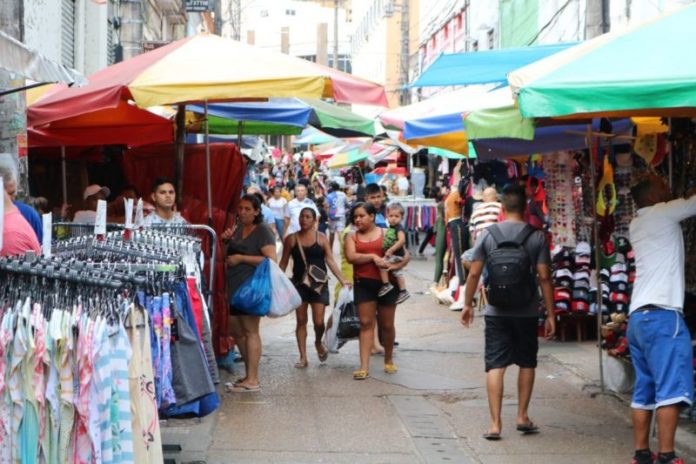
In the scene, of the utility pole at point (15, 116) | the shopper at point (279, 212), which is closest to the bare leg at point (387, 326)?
the utility pole at point (15, 116)

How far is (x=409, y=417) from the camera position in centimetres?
944

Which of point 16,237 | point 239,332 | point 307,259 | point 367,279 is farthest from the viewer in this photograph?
point 307,259

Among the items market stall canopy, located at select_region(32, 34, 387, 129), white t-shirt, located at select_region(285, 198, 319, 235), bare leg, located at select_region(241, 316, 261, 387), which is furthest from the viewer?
white t-shirt, located at select_region(285, 198, 319, 235)

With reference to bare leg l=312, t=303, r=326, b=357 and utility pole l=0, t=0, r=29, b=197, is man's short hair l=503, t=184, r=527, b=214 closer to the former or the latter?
bare leg l=312, t=303, r=326, b=357

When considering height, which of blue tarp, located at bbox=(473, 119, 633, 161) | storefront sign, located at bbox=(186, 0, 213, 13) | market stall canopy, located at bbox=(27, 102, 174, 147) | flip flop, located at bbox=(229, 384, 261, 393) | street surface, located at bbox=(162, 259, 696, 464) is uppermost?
storefront sign, located at bbox=(186, 0, 213, 13)

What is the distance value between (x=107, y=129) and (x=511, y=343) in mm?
6051

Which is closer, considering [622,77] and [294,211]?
[622,77]

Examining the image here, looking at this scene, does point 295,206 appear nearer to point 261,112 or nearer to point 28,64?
point 261,112

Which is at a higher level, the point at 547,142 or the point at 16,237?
the point at 547,142

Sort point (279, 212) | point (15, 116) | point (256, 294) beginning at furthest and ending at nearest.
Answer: point (279, 212) < point (256, 294) < point (15, 116)

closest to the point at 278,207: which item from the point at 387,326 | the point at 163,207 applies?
the point at 387,326

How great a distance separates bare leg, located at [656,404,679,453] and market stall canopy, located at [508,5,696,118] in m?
1.83

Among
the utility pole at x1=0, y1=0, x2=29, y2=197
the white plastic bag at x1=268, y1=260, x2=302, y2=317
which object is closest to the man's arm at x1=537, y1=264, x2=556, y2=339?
the white plastic bag at x1=268, y1=260, x2=302, y2=317

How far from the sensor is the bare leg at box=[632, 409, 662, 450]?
23.9 ft
